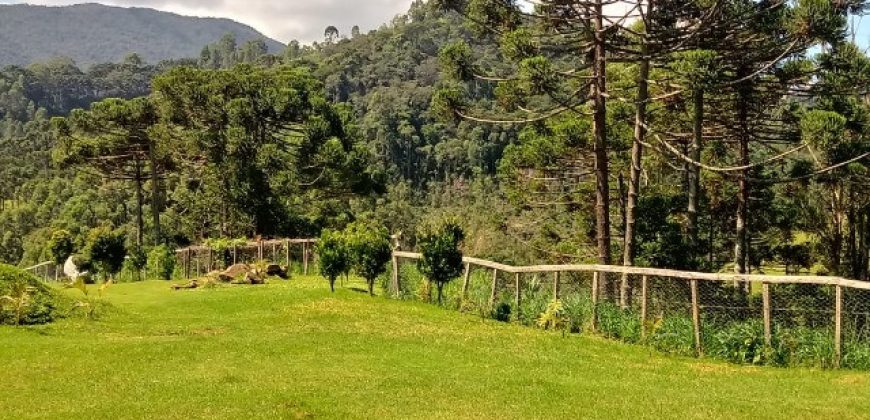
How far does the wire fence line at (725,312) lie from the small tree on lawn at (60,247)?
2326cm

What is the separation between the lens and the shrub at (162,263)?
2825 cm

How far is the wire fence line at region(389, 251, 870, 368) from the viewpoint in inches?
456

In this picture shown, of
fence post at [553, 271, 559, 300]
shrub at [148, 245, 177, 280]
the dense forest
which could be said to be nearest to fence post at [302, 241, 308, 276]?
shrub at [148, 245, 177, 280]

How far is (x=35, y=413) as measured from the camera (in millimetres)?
8062

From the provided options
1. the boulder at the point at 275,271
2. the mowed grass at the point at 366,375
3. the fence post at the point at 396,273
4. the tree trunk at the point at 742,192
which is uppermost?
the tree trunk at the point at 742,192

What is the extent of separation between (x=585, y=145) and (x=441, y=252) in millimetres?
8875

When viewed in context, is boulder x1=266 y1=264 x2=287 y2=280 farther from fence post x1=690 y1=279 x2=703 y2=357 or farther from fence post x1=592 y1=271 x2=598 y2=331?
fence post x1=690 y1=279 x2=703 y2=357

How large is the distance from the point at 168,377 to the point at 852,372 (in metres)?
9.44

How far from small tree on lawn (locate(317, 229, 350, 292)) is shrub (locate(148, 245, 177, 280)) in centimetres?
1171

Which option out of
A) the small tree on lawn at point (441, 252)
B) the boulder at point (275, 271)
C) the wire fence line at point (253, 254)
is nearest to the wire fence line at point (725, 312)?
the small tree on lawn at point (441, 252)

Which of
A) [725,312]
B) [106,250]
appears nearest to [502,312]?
[725,312]

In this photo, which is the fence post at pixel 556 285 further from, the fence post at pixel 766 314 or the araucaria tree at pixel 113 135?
the araucaria tree at pixel 113 135

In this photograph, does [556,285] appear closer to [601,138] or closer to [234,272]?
[601,138]

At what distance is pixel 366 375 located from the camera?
1012 centimetres
